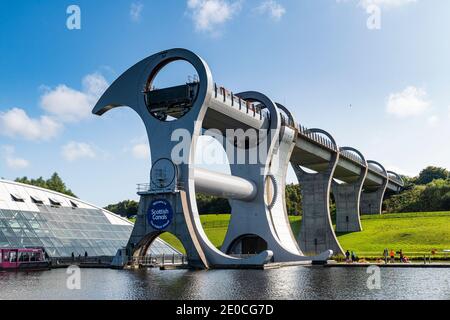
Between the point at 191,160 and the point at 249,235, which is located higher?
the point at 191,160

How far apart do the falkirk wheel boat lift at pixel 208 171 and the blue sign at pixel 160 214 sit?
0.28ft

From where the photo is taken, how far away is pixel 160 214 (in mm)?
42719

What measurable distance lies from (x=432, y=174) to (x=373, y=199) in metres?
67.8

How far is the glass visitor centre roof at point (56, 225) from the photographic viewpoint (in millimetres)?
48406

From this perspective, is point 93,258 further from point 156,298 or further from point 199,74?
point 156,298

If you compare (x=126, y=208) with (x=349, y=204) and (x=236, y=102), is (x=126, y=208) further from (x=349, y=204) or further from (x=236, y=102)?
(x=236, y=102)

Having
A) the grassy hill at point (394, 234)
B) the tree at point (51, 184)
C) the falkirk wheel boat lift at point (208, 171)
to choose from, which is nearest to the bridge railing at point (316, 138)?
the falkirk wheel boat lift at point (208, 171)

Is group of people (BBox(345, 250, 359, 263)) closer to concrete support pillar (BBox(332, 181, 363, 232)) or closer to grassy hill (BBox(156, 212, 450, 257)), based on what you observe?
grassy hill (BBox(156, 212, 450, 257))

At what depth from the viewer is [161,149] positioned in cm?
4462

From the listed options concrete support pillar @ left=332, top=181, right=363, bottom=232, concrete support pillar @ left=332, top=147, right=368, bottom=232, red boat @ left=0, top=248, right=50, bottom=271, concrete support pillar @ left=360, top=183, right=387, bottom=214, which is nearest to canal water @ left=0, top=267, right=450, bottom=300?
red boat @ left=0, top=248, right=50, bottom=271

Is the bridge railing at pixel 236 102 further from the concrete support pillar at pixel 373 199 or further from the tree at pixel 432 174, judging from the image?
the tree at pixel 432 174

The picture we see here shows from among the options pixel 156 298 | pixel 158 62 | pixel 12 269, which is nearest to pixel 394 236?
pixel 158 62
